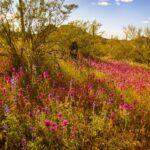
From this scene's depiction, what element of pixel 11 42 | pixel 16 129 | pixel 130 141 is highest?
pixel 11 42

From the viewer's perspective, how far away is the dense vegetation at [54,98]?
5.80 meters

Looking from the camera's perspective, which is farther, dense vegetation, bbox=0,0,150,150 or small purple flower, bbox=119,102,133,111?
small purple flower, bbox=119,102,133,111

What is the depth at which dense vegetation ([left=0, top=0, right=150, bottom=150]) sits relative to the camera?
19.0 ft

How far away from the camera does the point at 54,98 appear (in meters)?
7.04

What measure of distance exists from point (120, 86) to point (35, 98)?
2897 mm

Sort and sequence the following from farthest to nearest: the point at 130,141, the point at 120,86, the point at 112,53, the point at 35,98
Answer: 1. the point at 112,53
2. the point at 120,86
3. the point at 35,98
4. the point at 130,141

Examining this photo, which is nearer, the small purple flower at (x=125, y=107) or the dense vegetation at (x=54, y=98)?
the dense vegetation at (x=54, y=98)

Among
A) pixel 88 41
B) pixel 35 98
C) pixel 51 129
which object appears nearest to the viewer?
pixel 51 129

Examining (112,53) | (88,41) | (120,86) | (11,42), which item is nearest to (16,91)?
(120,86)

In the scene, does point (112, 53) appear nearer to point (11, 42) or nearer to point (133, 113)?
point (11, 42)

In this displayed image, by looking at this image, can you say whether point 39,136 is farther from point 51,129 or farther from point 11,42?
point 11,42

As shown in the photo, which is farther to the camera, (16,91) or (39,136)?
(16,91)

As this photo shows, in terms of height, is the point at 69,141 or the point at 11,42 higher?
the point at 11,42

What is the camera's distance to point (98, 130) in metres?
6.42
